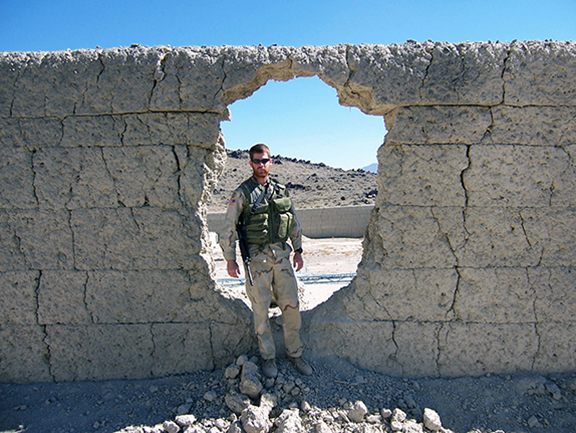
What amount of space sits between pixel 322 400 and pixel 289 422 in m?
0.34

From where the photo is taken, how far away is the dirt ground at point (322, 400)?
288cm

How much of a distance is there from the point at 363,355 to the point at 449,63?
8.20 ft

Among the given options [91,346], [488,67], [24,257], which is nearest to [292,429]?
[91,346]

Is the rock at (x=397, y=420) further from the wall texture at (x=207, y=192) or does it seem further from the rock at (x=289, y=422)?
the rock at (x=289, y=422)

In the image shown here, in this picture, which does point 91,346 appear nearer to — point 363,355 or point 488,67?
point 363,355

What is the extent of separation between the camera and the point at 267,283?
9.96 feet

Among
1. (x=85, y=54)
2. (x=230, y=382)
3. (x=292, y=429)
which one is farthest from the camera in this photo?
(x=85, y=54)

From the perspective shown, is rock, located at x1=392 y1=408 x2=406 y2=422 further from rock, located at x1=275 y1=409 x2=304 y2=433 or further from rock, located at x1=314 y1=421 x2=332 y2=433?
rock, located at x1=275 y1=409 x2=304 y2=433

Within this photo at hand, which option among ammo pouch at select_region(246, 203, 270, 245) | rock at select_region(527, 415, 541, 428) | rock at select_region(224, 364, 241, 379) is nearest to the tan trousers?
ammo pouch at select_region(246, 203, 270, 245)

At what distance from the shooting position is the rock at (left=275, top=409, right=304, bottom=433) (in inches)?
104

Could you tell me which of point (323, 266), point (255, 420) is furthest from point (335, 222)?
point (255, 420)

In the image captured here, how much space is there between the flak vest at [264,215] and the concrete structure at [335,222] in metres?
11.8

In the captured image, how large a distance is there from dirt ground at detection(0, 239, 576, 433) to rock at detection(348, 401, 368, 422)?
0.07 meters

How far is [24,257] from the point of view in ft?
10.8
